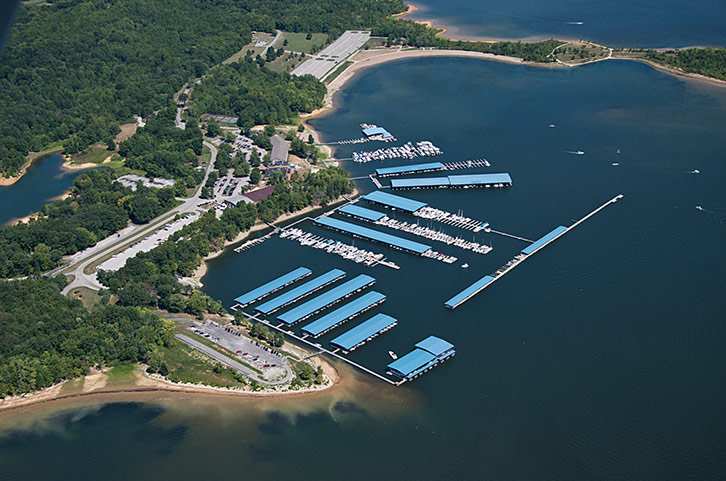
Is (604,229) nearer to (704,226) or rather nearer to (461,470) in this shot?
(704,226)

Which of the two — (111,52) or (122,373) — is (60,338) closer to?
(122,373)

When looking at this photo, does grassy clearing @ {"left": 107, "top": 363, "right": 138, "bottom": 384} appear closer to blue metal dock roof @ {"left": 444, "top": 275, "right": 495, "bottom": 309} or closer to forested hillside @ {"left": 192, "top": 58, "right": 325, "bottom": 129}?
blue metal dock roof @ {"left": 444, "top": 275, "right": 495, "bottom": 309}

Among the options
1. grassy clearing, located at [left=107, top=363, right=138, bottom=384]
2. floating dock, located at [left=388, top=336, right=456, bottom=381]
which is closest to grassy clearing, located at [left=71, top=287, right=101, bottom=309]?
grassy clearing, located at [left=107, top=363, right=138, bottom=384]

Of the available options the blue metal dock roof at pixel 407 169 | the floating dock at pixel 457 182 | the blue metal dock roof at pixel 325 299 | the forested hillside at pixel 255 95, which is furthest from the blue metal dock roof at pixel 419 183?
the forested hillside at pixel 255 95

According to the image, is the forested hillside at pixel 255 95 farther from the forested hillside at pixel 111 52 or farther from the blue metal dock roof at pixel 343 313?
the blue metal dock roof at pixel 343 313

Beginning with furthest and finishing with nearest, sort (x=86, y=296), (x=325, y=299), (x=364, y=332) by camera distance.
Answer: (x=86, y=296) → (x=325, y=299) → (x=364, y=332)

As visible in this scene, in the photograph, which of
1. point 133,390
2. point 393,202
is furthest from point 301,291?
point 393,202
